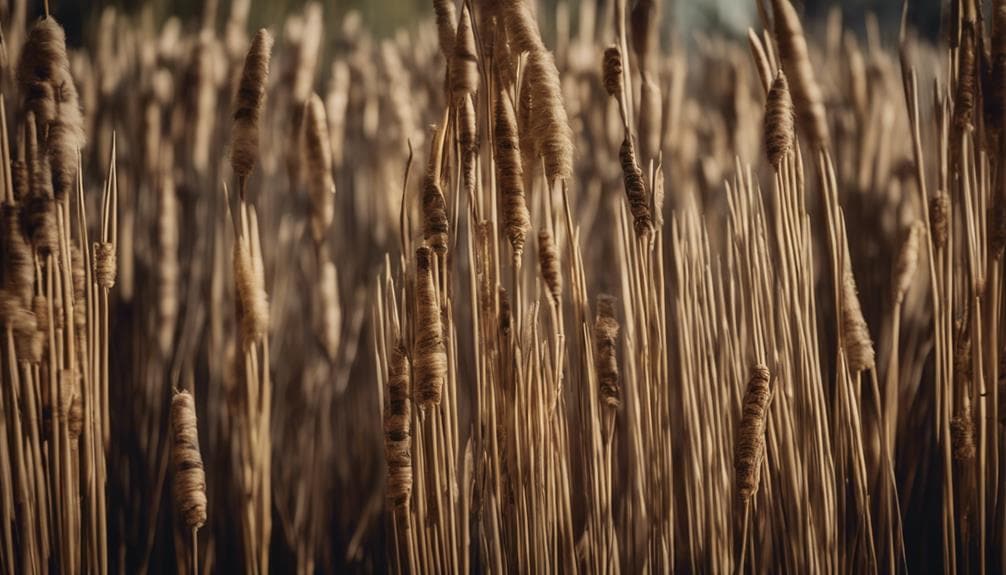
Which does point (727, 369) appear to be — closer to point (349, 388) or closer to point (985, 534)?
point (985, 534)

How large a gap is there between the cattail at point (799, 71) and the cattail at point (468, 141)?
402 mm

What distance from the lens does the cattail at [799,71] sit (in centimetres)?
85

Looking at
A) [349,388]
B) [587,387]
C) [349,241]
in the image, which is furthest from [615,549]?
[349,241]

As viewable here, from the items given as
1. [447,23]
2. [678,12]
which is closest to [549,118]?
[447,23]

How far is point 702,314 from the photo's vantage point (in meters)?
0.90

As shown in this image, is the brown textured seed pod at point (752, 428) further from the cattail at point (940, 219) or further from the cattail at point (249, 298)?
the cattail at point (249, 298)

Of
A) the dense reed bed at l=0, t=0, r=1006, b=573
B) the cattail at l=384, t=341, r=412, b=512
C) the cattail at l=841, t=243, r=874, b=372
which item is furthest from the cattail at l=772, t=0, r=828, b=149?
the cattail at l=384, t=341, r=412, b=512

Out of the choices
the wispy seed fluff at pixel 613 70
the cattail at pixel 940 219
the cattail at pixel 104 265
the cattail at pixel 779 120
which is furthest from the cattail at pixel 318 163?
the cattail at pixel 940 219

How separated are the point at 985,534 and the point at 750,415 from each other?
43 centimetres

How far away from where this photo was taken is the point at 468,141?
2.59 feet

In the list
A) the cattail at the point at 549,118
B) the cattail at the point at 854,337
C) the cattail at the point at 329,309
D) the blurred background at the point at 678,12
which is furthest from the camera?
the blurred background at the point at 678,12

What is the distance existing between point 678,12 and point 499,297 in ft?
2.15

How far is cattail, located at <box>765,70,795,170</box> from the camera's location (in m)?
0.82

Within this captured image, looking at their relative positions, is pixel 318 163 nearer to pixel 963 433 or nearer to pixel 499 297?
pixel 499 297
